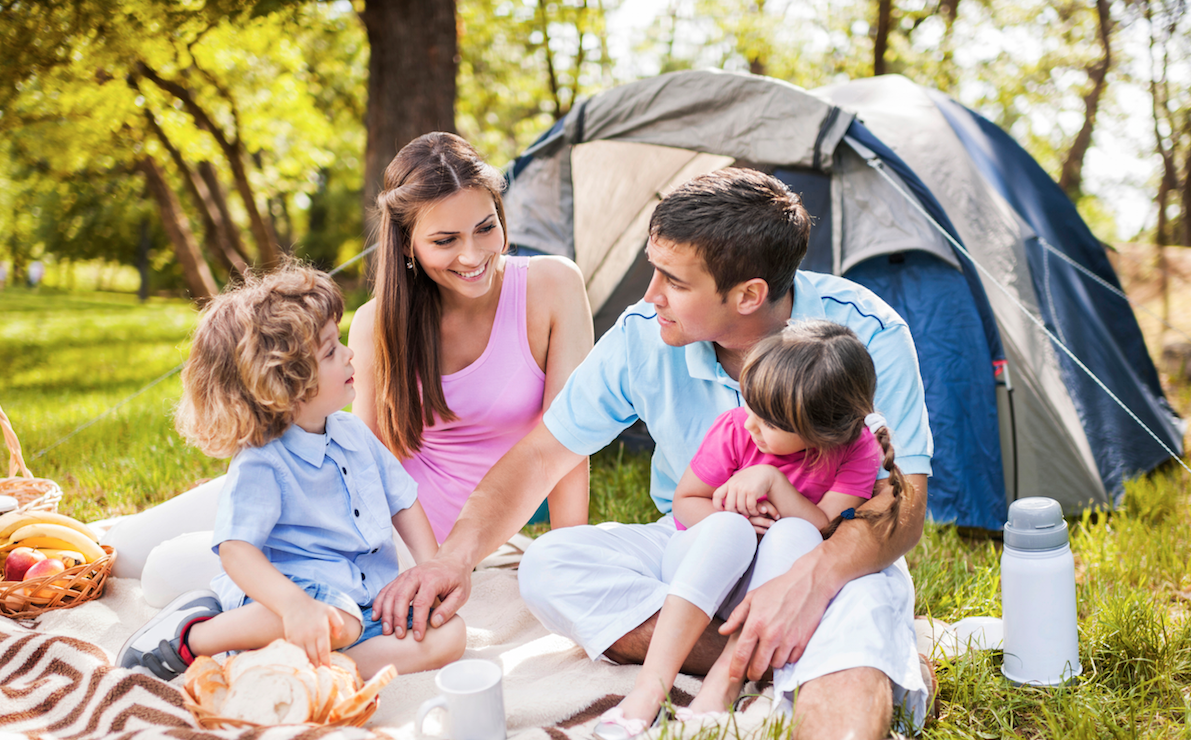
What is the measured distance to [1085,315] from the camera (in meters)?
3.46

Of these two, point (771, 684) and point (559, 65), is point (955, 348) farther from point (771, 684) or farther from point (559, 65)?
point (559, 65)

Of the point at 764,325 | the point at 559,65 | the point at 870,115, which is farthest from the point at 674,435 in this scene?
the point at 559,65

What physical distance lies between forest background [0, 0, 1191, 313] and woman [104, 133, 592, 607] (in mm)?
3092

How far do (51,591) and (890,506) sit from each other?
2.02 metres

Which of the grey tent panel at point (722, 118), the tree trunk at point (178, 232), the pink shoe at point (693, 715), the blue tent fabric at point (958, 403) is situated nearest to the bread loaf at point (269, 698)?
the pink shoe at point (693, 715)

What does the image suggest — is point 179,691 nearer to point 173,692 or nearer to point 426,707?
point 173,692

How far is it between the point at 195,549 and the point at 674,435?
1256 millimetres

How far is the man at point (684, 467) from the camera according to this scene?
1490mm

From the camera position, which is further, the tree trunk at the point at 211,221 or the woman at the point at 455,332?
the tree trunk at the point at 211,221

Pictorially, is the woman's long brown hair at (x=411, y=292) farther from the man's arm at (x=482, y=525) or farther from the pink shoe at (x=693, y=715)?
the pink shoe at (x=693, y=715)

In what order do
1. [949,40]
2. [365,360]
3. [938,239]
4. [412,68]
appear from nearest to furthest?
[365,360]
[938,239]
[412,68]
[949,40]

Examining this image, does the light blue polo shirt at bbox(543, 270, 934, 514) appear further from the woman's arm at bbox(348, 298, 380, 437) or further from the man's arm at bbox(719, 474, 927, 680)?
the woman's arm at bbox(348, 298, 380, 437)

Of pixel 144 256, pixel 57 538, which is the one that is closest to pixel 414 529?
pixel 57 538

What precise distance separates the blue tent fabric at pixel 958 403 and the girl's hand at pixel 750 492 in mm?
1625
